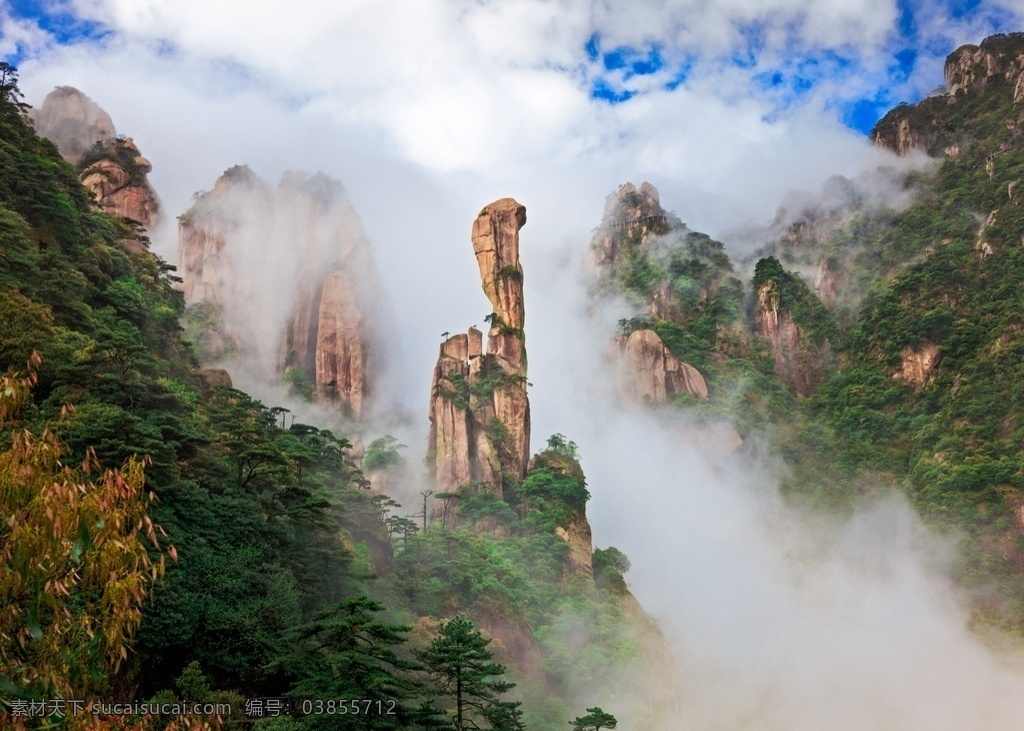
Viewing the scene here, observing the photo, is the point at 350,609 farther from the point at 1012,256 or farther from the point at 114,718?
the point at 1012,256

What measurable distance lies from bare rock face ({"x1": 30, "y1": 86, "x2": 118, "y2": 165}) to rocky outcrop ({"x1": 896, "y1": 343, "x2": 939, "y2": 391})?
9218cm

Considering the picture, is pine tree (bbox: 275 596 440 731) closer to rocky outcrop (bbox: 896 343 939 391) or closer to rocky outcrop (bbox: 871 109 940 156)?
rocky outcrop (bbox: 896 343 939 391)

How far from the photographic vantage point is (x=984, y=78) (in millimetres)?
120000

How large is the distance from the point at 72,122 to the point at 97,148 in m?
4.54

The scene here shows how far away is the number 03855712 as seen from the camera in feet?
58.3

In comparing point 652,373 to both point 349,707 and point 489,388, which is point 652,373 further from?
point 349,707

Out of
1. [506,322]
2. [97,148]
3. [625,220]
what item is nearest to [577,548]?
[506,322]

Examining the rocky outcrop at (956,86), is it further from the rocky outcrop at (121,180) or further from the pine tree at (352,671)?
the pine tree at (352,671)

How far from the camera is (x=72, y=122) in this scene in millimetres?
83500

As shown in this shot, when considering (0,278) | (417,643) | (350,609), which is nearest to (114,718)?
(350,609)

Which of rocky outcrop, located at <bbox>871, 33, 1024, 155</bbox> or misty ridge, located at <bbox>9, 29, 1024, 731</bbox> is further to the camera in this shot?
rocky outcrop, located at <bbox>871, 33, 1024, 155</bbox>

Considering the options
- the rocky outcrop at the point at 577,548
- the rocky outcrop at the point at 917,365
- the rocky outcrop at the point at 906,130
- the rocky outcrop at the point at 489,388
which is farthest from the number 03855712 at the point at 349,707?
the rocky outcrop at the point at 906,130

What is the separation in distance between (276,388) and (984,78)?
112025mm

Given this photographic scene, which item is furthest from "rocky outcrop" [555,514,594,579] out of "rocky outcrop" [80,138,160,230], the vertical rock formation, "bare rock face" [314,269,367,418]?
the vertical rock formation
